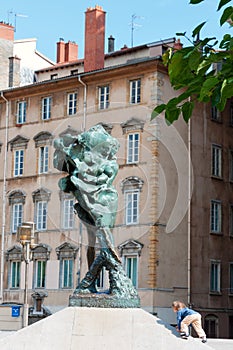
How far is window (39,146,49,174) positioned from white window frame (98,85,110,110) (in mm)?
3973

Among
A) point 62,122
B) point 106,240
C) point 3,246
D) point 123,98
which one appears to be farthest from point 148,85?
point 106,240

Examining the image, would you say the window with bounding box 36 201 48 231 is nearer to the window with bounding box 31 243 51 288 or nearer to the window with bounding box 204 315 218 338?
the window with bounding box 31 243 51 288

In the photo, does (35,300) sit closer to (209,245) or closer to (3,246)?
(3,246)

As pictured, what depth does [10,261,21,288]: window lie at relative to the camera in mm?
44469

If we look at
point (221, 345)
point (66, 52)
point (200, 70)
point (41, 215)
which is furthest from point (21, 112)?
point (200, 70)

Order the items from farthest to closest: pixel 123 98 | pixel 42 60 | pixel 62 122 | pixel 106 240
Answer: pixel 42 60
pixel 62 122
pixel 123 98
pixel 106 240

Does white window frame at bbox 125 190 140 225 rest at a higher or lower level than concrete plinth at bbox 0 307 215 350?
higher

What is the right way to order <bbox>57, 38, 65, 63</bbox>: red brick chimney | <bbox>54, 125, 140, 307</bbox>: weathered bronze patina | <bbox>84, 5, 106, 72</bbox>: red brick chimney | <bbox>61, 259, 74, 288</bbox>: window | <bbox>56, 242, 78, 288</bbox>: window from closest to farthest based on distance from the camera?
<bbox>54, 125, 140, 307</bbox>: weathered bronze patina → <bbox>61, 259, 74, 288</bbox>: window → <bbox>56, 242, 78, 288</bbox>: window → <bbox>84, 5, 106, 72</bbox>: red brick chimney → <bbox>57, 38, 65, 63</bbox>: red brick chimney

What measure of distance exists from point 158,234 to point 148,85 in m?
7.38

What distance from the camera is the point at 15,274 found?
44.8m

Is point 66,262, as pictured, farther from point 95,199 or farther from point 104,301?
point 104,301

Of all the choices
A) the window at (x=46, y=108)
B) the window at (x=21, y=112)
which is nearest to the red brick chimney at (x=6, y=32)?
the window at (x=21, y=112)

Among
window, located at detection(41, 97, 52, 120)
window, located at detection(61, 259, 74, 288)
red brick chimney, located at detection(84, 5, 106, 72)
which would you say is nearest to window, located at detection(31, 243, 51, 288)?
window, located at detection(61, 259, 74, 288)

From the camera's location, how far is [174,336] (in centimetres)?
1377
